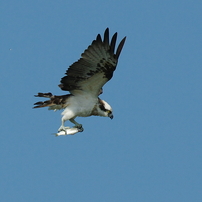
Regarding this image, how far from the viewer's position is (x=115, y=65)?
1366 centimetres

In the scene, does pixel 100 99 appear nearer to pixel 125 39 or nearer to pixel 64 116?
pixel 64 116

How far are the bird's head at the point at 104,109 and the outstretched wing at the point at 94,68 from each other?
1.14 feet

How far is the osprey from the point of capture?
13.3 m

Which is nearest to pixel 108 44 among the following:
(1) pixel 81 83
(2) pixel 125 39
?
(2) pixel 125 39

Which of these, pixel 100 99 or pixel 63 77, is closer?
pixel 63 77

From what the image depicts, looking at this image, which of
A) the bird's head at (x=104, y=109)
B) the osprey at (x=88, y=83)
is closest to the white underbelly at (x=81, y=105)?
the osprey at (x=88, y=83)

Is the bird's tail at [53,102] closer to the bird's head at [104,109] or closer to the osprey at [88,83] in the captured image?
the osprey at [88,83]

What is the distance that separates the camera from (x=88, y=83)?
561 inches

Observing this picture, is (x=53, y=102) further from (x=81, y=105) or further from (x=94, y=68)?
(x=94, y=68)

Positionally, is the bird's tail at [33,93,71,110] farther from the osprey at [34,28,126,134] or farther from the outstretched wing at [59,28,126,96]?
the outstretched wing at [59,28,126,96]

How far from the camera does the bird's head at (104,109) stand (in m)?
14.7

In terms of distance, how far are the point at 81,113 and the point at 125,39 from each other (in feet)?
7.74

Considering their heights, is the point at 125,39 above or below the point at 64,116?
above

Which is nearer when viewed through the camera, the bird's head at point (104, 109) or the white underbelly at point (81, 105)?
the white underbelly at point (81, 105)
